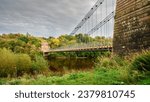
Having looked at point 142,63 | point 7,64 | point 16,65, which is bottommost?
point 16,65

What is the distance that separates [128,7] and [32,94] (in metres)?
7.74

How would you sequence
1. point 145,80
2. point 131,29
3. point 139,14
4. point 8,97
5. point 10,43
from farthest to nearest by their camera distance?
point 10,43
point 131,29
point 139,14
point 145,80
point 8,97

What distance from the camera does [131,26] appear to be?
12.0 m

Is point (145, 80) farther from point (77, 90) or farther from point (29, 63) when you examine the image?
point (29, 63)

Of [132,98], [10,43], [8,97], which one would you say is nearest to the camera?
[132,98]

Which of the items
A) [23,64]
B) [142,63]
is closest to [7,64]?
[23,64]

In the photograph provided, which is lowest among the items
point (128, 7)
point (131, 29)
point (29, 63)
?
point (29, 63)

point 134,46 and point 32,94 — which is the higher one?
point 134,46

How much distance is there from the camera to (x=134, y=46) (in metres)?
11.5

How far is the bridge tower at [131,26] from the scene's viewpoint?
10629mm

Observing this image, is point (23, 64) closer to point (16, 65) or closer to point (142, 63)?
point (16, 65)

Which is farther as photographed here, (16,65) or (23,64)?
(23,64)

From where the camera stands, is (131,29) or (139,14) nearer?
(139,14)

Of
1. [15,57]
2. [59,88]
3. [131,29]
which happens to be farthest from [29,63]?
[59,88]
